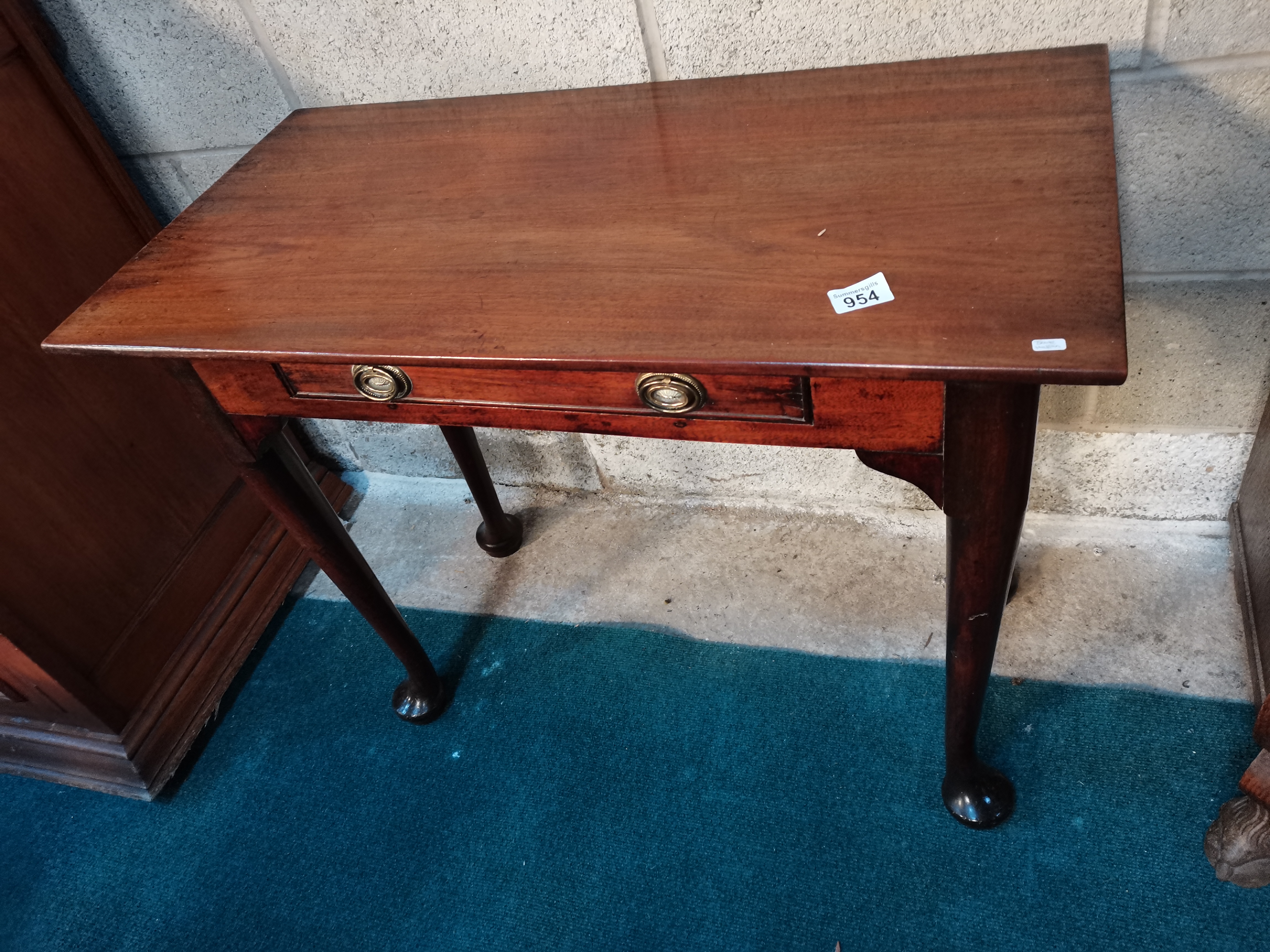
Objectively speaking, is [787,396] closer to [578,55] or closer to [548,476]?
[578,55]

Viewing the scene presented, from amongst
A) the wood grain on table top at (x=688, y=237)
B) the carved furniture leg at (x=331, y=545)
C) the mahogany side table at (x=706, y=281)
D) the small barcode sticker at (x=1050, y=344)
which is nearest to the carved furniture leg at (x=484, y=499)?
the carved furniture leg at (x=331, y=545)

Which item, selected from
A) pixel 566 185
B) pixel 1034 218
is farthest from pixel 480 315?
pixel 1034 218

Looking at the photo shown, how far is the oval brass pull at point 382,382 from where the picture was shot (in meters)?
Answer: 0.88

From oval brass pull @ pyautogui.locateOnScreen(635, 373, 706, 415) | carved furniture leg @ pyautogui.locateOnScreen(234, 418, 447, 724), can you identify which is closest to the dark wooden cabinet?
carved furniture leg @ pyautogui.locateOnScreen(234, 418, 447, 724)

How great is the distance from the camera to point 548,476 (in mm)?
1803

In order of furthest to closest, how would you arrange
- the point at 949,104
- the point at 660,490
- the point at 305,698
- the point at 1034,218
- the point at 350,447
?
the point at 350,447
the point at 660,490
the point at 305,698
the point at 949,104
the point at 1034,218

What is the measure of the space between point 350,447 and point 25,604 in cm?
66

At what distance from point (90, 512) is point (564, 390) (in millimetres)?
991

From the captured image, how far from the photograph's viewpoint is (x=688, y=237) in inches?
34.4

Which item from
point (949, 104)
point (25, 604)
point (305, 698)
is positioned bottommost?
point (305, 698)

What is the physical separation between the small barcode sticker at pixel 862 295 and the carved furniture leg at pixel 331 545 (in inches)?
24.7

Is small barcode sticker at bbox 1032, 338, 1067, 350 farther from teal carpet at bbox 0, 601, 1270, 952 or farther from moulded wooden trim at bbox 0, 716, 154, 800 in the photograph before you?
moulded wooden trim at bbox 0, 716, 154, 800

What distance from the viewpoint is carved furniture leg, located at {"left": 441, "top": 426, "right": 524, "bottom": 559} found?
61.3 inches

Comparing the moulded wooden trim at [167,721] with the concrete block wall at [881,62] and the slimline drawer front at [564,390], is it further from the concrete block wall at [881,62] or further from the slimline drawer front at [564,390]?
the slimline drawer front at [564,390]
